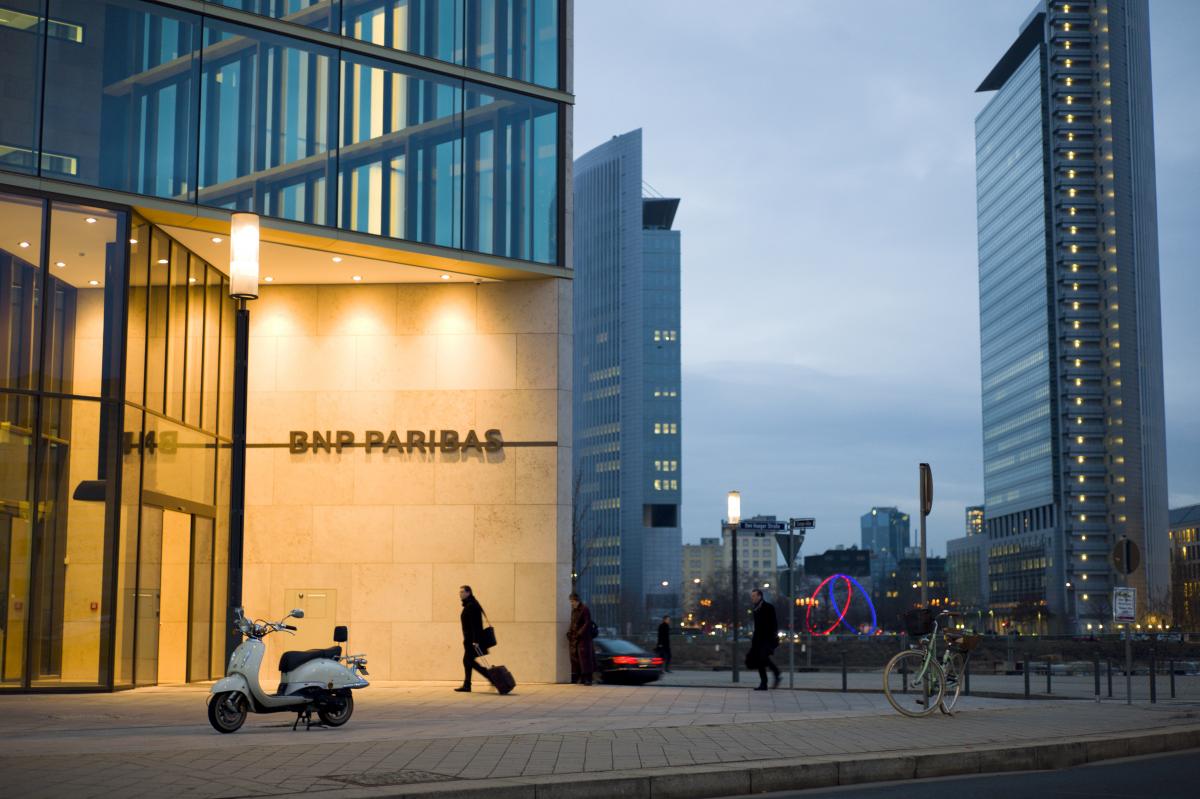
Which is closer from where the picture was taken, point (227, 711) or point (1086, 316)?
point (227, 711)

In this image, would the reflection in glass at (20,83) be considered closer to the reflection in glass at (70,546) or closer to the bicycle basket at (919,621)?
the reflection in glass at (70,546)

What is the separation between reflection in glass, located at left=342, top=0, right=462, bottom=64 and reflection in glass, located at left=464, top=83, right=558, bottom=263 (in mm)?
967

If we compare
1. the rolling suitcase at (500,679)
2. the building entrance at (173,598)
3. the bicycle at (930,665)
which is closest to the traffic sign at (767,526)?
the rolling suitcase at (500,679)

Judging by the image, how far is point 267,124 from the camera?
22891 millimetres

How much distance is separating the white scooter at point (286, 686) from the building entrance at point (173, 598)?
7.90 m

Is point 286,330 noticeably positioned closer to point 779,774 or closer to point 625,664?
point 625,664

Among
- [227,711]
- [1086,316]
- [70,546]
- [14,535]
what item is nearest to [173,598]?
[70,546]

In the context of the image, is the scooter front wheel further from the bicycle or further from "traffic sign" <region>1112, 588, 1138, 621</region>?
"traffic sign" <region>1112, 588, 1138, 621</region>

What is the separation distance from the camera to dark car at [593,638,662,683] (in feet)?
91.2

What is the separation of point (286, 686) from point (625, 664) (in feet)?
47.7

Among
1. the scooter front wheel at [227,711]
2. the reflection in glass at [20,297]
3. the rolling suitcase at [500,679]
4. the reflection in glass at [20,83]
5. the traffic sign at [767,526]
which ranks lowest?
the rolling suitcase at [500,679]

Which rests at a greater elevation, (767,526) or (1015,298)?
(1015,298)

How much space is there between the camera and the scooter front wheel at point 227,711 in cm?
1356

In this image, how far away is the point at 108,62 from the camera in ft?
69.1
